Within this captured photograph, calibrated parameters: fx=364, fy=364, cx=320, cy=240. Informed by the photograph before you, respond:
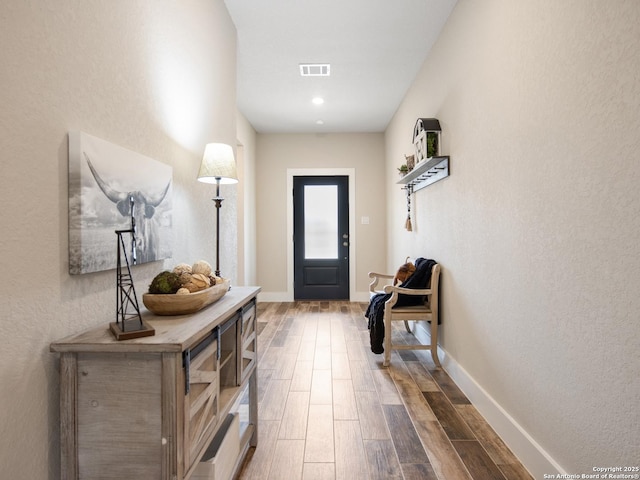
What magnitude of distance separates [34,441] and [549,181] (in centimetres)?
195

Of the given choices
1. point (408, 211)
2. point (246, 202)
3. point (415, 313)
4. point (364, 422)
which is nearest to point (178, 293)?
point (364, 422)

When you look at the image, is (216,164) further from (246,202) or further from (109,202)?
(246,202)

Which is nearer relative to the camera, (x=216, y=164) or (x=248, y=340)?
(x=248, y=340)

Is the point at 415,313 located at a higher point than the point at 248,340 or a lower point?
lower

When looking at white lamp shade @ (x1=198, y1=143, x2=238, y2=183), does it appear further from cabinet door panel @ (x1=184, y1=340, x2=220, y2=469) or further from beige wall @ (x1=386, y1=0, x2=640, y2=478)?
beige wall @ (x1=386, y1=0, x2=640, y2=478)

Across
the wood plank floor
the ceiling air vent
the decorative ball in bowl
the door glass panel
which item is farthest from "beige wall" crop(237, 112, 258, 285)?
the decorative ball in bowl

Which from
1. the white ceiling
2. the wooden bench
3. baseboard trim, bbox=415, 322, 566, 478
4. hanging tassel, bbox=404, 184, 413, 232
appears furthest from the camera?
hanging tassel, bbox=404, 184, 413, 232

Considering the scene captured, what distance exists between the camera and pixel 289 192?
576 centimetres

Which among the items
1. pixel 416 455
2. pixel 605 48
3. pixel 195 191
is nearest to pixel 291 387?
pixel 416 455

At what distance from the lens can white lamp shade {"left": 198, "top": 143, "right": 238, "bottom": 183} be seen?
73.3 inches

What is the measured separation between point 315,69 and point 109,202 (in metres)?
2.93

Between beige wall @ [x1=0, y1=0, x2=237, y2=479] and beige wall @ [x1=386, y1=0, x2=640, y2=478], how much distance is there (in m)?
1.68

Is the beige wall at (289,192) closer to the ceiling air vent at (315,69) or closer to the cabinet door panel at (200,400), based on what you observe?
the ceiling air vent at (315,69)

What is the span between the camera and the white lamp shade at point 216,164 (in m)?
1.86
